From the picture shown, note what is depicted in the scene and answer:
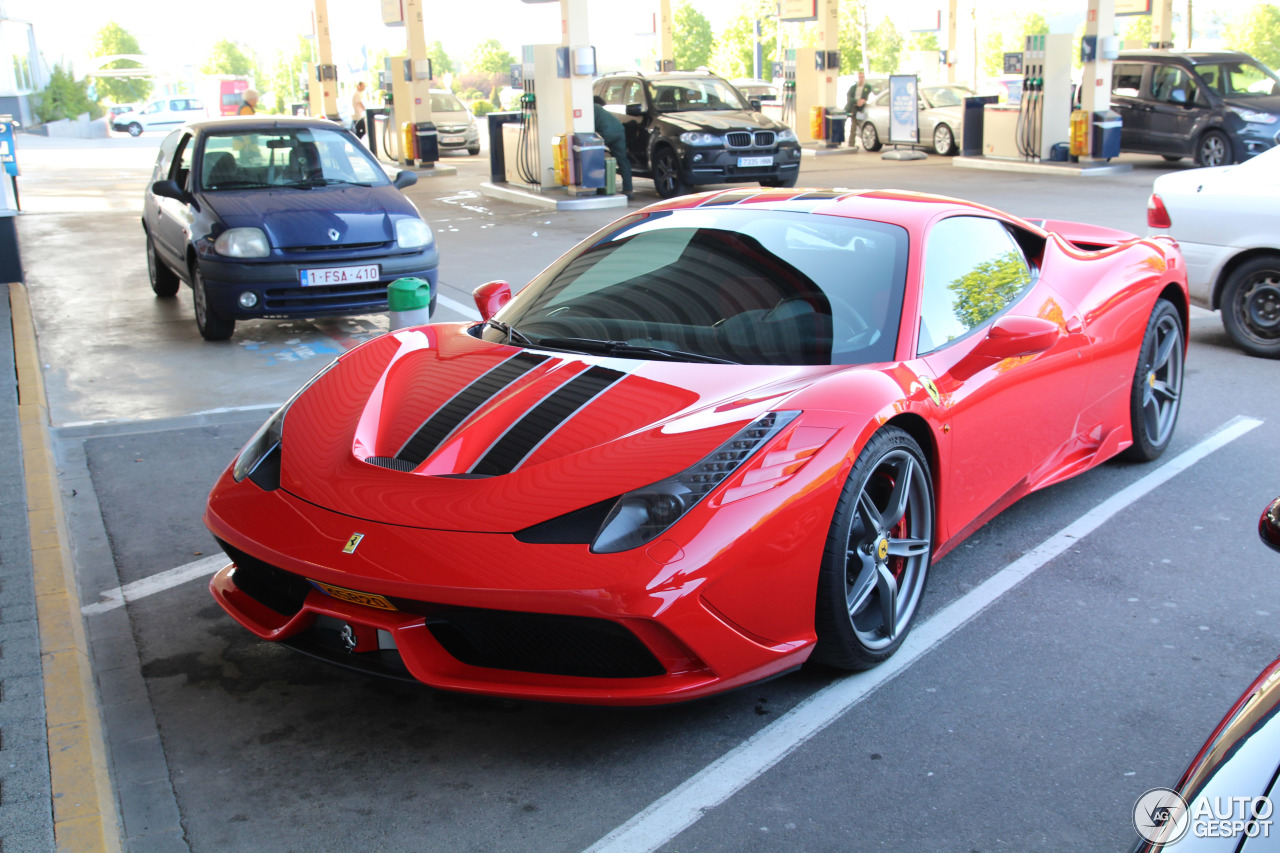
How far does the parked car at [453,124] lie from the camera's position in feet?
85.4

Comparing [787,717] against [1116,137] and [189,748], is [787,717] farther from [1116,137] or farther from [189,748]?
[1116,137]

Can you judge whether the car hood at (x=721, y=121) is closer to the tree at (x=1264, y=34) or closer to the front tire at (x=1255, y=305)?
the front tire at (x=1255, y=305)

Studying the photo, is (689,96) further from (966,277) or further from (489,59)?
(489,59)

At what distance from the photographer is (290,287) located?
7.72 metres

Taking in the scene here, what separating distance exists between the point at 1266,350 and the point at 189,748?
6646mm

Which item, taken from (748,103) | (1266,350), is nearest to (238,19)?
(748,103)

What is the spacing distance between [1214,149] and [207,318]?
16015 mm

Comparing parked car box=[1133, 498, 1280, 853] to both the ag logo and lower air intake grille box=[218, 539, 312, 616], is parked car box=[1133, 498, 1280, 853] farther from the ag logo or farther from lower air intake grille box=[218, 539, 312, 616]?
lower air intake grille box=[218, 539, 312, 616]

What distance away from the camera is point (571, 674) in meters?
2.79

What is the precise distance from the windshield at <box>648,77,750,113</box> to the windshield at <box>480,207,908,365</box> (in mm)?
13380

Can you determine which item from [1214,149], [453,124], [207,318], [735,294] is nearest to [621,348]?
[735,294]

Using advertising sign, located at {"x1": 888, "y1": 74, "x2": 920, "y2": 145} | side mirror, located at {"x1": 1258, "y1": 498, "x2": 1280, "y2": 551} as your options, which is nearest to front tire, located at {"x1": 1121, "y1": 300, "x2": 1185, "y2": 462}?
side mirror, located at {"x1": 1258, "y1": 498, "x2": 1280, "y2": 551}

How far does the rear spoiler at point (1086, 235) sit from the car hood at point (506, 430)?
2.35 meters

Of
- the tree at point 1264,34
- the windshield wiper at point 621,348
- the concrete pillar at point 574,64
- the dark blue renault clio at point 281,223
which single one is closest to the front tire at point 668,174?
the concrete pillar at point 574,64
